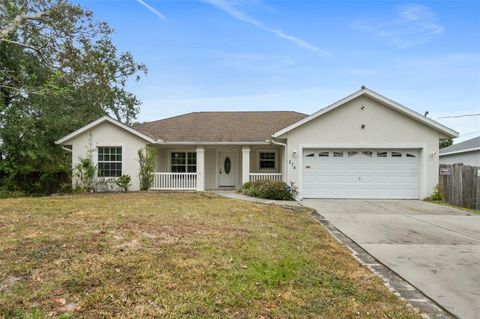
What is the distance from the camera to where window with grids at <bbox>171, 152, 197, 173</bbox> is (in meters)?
19.2

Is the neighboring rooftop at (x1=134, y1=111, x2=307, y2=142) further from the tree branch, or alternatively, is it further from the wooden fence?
the wooden fence

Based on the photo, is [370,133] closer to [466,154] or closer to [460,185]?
[460,185]

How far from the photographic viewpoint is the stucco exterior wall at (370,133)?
1523cm

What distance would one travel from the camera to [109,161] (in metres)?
17.5

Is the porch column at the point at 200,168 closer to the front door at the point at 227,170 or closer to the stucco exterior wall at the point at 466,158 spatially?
the front door at the point at 227,170

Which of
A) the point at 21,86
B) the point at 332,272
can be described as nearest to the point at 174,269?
the point at 332,272

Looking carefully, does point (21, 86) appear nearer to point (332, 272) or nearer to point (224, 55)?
point (224, 55)

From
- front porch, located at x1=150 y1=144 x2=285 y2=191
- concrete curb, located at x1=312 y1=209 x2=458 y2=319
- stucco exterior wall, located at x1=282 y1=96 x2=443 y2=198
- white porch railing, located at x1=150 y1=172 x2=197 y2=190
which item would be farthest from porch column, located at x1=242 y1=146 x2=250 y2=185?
concrete curb, located at x1=312 y1=209 x2=458 y2=319

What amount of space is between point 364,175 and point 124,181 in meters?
11.3

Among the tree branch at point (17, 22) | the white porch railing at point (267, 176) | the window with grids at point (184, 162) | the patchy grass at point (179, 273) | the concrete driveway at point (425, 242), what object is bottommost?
the concrete driveway at point (425, 242)

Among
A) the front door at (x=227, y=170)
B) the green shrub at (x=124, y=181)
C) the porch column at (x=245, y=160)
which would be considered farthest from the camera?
the front door at (x=227, y=170)

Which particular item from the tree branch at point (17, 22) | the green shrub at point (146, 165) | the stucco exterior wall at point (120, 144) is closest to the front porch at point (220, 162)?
the green shrub at point (146, 165)

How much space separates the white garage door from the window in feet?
30.4

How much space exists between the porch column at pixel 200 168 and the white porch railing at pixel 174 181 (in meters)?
0.24
